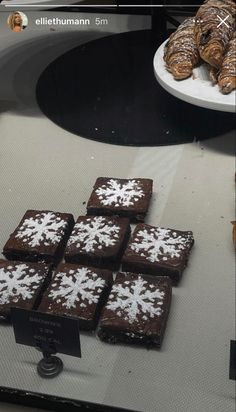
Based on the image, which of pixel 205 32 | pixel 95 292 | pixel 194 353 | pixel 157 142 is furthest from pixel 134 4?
pixel 194 353

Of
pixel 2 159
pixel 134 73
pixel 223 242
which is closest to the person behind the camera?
pixel 223 242

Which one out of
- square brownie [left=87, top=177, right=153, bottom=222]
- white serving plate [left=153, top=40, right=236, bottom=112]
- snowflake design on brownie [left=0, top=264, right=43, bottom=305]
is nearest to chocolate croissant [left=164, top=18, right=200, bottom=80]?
white serving plate [left=153, top=40, right=236, bottom=112]

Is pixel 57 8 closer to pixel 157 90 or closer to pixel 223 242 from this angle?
pixel 157 90

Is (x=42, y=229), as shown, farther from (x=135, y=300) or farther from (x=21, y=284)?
(x=135, y=300)

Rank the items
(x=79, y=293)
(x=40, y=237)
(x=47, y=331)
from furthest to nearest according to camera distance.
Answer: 1. (x=40, y=237)
2. (x=79, y=293)
3. (x=47, y=331)

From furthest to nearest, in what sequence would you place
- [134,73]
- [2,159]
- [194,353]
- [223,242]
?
1. [2,159]
2. [134,73]
3. [223,242]
4. [194,353]

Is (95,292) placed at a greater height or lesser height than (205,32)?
lesser

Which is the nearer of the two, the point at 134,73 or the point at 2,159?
the point at 134,73

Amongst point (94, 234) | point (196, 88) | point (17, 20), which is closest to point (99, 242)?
point (94, 234)
